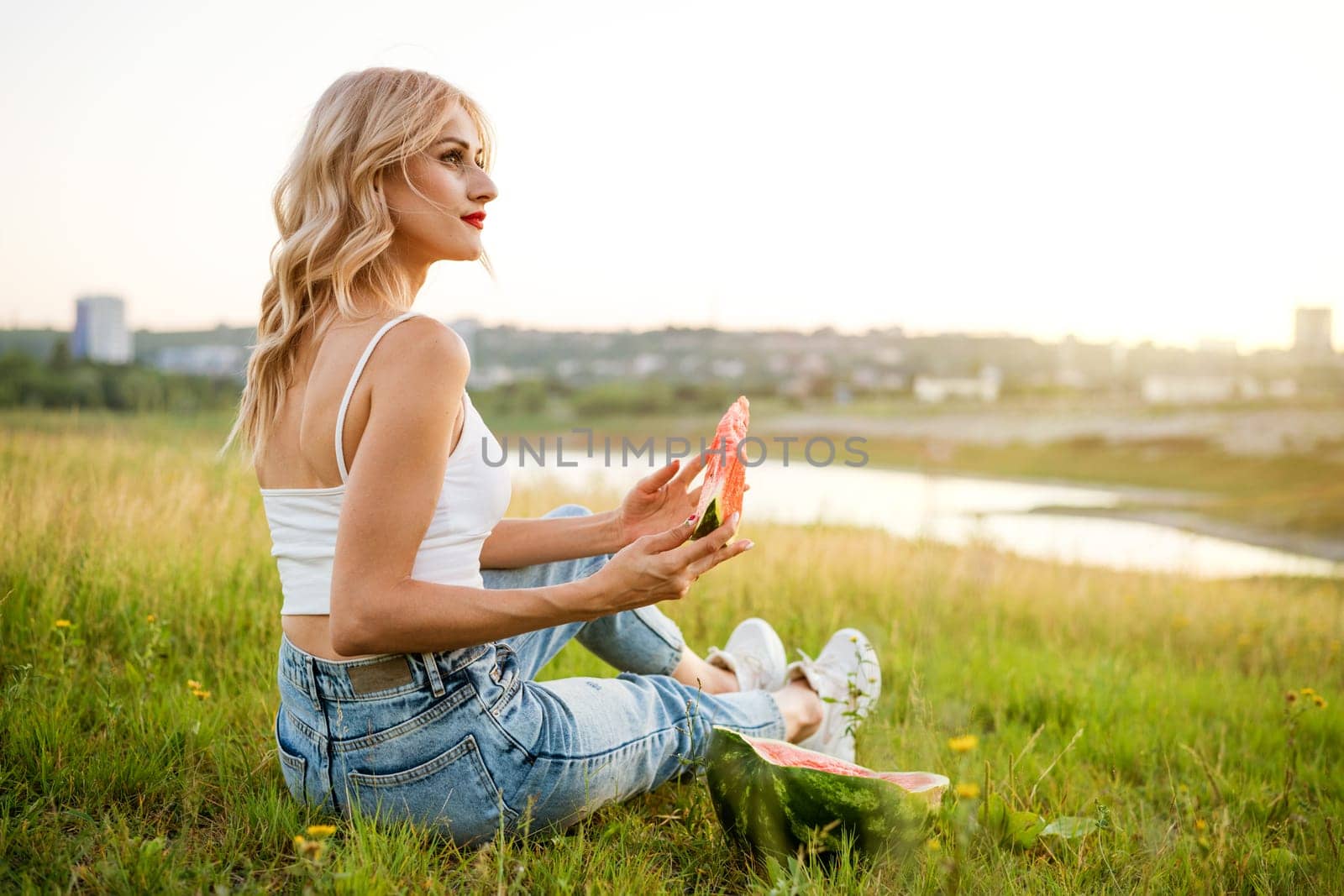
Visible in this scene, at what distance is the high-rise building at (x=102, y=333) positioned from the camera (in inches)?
950

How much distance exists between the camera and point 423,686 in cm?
231

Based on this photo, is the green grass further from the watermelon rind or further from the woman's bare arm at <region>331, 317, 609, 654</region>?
the watermelon rind

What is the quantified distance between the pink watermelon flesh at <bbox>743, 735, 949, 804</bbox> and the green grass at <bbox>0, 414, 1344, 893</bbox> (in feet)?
0.39

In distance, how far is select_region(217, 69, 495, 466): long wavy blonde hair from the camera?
2.38 meters

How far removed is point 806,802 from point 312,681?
51.0 inches

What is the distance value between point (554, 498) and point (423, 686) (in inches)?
298

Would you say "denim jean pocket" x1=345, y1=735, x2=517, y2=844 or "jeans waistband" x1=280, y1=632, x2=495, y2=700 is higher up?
"jeans waistband" x1=280, y1=632, x2=495, y2=700

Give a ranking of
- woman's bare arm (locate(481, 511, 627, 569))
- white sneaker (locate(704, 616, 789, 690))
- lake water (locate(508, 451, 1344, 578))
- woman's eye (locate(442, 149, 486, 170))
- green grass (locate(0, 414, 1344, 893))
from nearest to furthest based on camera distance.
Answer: green grass (locate(0, 414, 1344, 893)) → woman's eye (locate(442, 149, 486, 170)) → woman's bare arm (locate(481, 511, 627, 569)) → white sneaker (locate(704, 616, 789, 690)) → lake water (locate(508, 451, 1344, 578))

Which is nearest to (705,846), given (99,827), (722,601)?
(99,827)

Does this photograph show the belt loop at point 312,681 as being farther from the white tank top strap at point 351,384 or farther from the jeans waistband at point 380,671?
the white tank top strap at point 351,384

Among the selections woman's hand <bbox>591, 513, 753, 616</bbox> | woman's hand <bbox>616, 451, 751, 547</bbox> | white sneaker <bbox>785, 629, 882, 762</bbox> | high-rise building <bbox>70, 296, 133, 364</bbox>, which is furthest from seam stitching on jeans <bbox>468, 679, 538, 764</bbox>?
high-rise building <bbox>70, 296, 133, 364</bbox>

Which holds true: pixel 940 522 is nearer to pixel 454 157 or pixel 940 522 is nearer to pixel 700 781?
pixel 700 781

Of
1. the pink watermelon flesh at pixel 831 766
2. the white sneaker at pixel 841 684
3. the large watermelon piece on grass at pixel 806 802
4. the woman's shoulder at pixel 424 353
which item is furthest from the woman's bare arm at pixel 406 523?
the white sneaker at pixel 841 684

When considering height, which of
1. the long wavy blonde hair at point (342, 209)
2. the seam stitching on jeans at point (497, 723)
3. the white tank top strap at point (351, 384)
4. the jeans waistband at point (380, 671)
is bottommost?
the seam stitching on jeans at point (497, 723)
